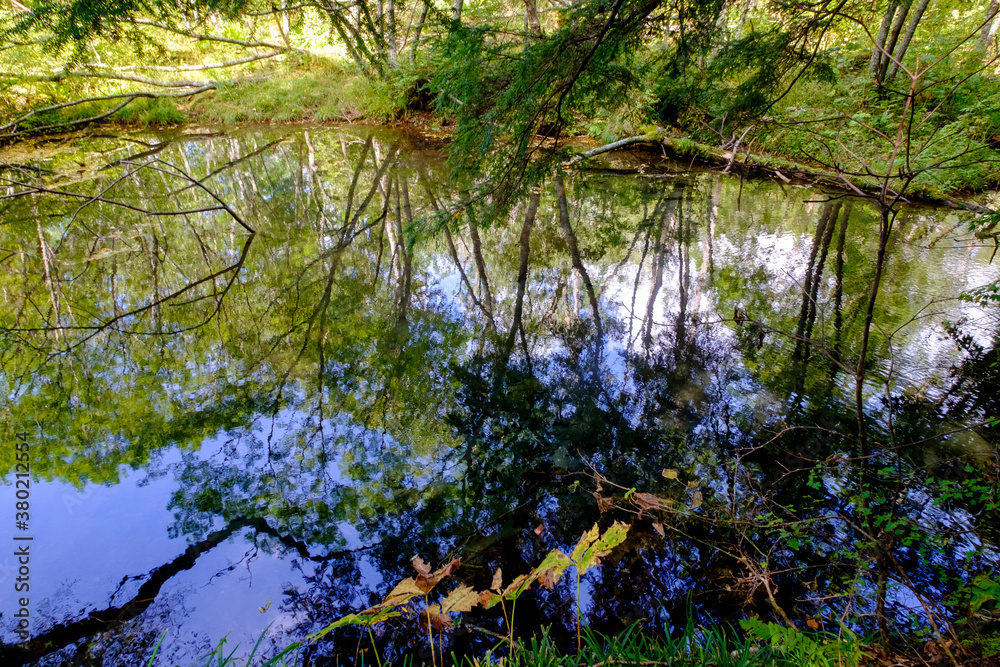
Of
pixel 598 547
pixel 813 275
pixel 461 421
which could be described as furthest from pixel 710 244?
pixel 598 547

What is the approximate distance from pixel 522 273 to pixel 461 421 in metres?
2.79

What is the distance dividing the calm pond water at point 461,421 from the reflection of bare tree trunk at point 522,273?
55mm

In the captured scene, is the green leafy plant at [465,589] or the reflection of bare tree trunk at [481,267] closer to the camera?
the green leafy plant at [465,589]

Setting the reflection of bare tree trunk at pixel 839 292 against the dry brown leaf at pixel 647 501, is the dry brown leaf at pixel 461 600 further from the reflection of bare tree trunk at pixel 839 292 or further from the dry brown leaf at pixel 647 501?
the reflection of bare tree trunk at pixel 839 292

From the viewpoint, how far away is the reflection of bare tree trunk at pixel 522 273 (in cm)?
511

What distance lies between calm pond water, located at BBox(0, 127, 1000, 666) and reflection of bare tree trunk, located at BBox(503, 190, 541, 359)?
0.06 m

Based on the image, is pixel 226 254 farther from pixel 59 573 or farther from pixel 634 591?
pixel 634 591

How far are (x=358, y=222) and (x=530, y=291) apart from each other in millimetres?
3163

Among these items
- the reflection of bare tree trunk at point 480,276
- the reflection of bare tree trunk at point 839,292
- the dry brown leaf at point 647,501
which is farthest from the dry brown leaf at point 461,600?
the reflection of bare tree trunk at point 480,276

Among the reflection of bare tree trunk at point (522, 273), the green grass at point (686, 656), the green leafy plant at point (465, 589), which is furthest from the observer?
the reflection of bare tree trunk at point (522, 273)

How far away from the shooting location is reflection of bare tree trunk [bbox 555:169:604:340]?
5.40 meters

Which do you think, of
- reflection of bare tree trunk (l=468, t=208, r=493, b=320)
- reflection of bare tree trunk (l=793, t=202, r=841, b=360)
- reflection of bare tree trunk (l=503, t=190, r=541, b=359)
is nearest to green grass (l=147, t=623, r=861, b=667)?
reflection of bare tree trunk (l=793, t=202, r=841, b=360)

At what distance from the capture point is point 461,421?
13.1 ft

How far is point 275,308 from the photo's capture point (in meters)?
5.42
